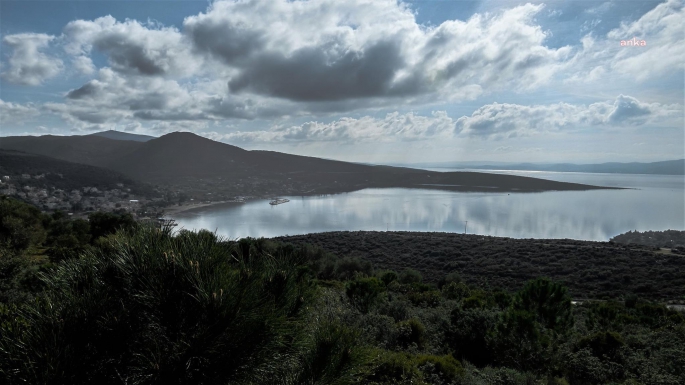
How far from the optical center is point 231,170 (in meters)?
87.2

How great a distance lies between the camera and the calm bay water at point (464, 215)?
37594 millimetres

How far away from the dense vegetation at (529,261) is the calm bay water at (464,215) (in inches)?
409

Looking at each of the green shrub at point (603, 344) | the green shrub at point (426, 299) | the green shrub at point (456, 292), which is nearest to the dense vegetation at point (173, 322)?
the green shrub at point (603, 344)

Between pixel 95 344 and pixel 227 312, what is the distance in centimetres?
56

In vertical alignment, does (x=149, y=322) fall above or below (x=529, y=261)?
above

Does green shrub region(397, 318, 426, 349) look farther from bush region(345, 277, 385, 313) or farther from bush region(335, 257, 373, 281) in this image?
bush region(335, 257, 373, 281)

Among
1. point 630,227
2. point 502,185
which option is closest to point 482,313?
point 630,227

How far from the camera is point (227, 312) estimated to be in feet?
5.39

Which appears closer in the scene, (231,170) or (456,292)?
(456,292)

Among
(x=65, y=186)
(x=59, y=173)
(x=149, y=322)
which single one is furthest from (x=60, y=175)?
(x=149, y=322)

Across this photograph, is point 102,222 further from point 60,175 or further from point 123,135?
point 123,135

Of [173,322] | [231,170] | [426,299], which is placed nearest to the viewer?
[173,322]

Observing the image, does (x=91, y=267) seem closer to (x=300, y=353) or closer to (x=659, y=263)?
(x=300, y=353)

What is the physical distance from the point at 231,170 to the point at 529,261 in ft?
250
